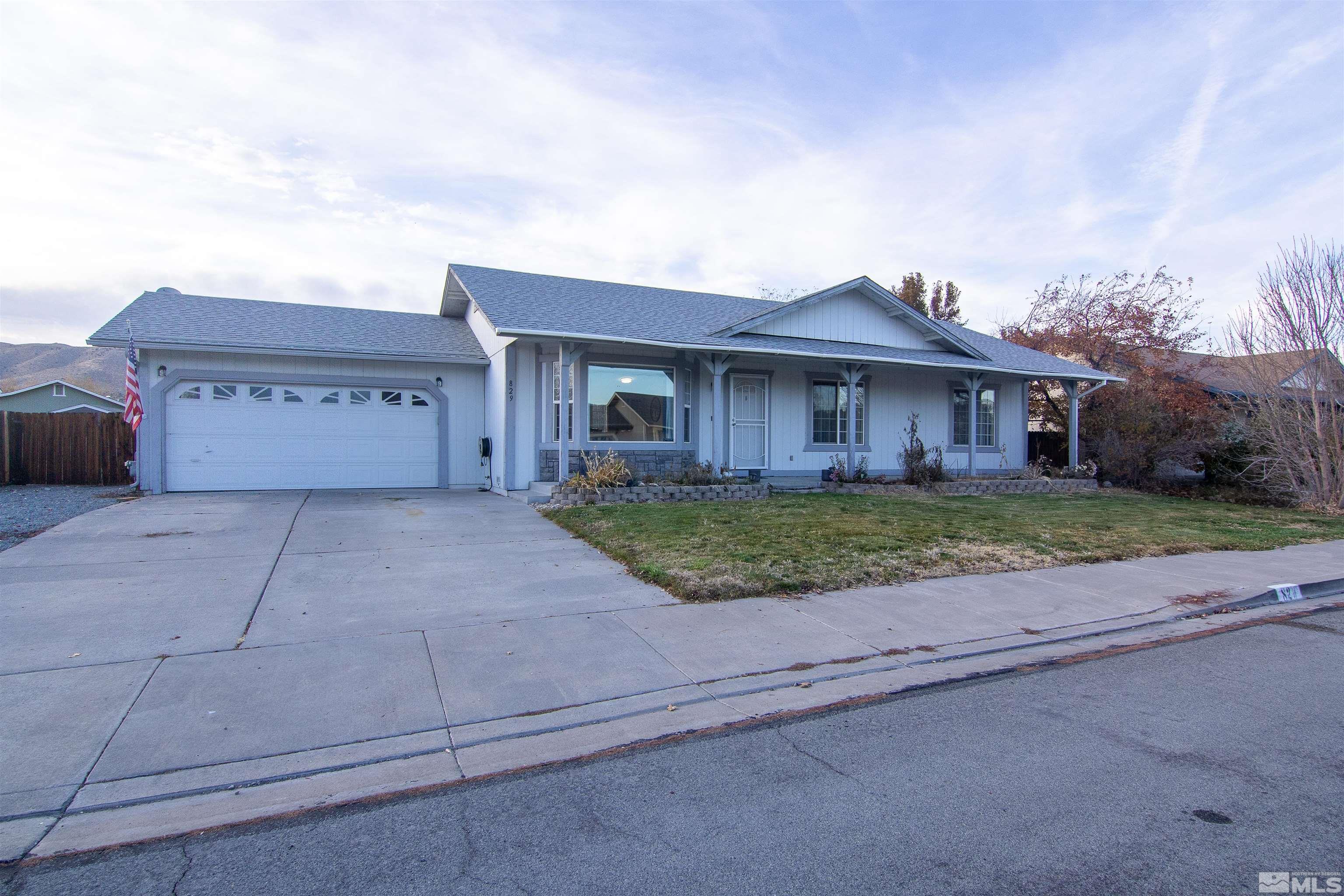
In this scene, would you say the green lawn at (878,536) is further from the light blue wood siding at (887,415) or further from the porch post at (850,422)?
the light blue wood siding at (887,415)

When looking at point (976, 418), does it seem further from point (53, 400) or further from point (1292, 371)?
point (53, 400)

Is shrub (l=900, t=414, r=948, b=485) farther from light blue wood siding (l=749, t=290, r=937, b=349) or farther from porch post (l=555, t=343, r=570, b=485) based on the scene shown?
porch post (l=555, t=343, r=570, b=485)

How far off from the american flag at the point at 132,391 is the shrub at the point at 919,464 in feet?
51.3

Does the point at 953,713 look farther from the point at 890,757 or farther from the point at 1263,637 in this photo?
the point at 1263,637

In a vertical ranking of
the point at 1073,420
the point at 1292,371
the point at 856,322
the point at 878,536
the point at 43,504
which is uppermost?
the point at 856,322

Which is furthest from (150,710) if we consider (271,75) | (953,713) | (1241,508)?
(1241,508)

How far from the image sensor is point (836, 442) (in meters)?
17.2

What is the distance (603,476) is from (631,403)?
241 centimetres

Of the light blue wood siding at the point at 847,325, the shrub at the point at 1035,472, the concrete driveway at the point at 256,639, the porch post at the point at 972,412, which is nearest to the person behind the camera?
the concrete driveway at the point at 256,639

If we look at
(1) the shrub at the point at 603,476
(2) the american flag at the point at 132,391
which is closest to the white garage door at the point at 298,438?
(2) the american flag at the point at 132,391

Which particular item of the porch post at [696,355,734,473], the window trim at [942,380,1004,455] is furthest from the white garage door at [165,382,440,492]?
the window trim at [942,380,1004,455]

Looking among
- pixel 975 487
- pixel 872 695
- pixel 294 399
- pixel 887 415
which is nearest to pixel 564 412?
pixel 294 399

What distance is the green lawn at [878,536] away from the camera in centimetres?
751

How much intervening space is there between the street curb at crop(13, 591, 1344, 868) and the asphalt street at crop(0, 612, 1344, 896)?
0.20 feet
